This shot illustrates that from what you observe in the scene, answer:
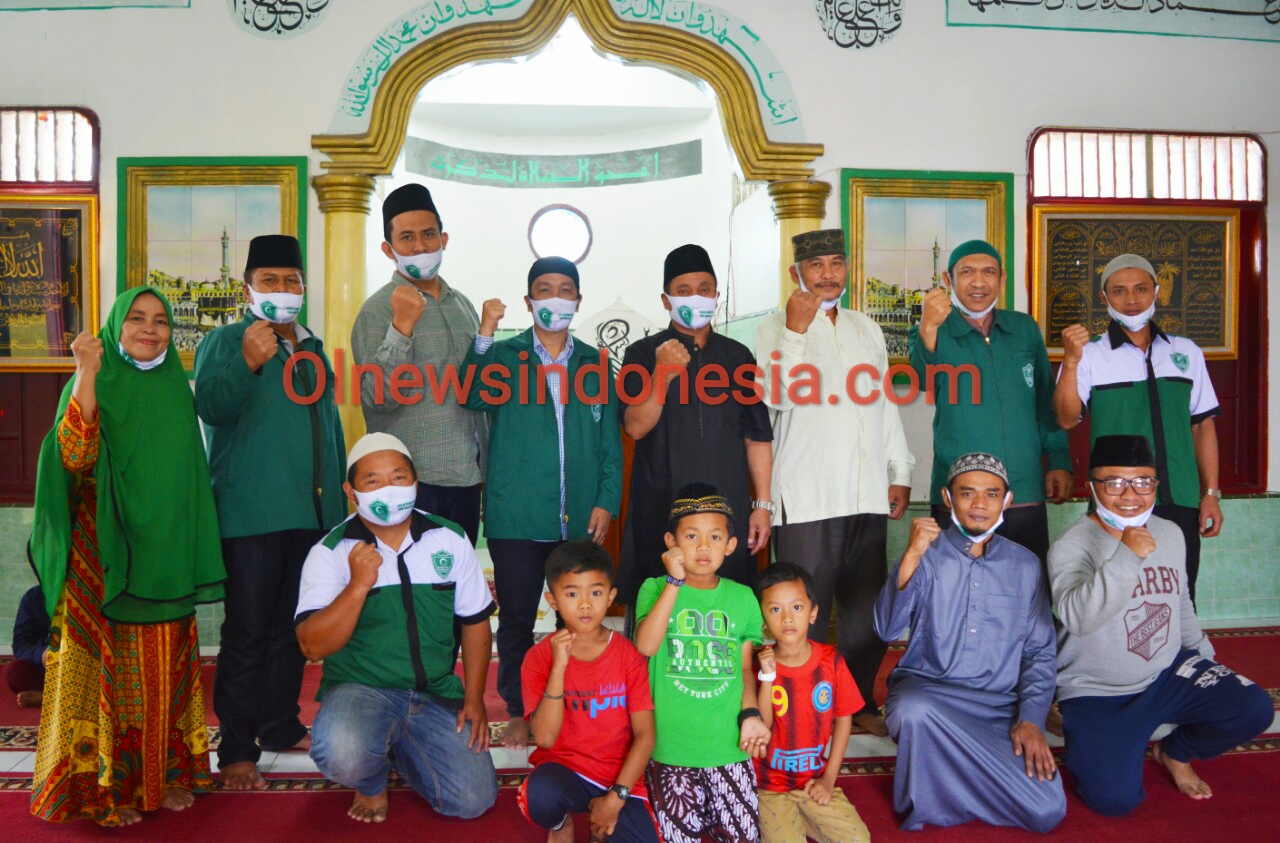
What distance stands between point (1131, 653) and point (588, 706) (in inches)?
61.7

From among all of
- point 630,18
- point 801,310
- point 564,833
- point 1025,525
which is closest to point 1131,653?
point 1025,525

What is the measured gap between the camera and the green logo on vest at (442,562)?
2807 millimetres

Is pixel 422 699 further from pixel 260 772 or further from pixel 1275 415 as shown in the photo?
pixel 1275 415

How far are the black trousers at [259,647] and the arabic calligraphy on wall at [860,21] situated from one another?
3334mm

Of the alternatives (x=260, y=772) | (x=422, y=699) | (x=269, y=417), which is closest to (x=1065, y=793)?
(x=422, y=699)

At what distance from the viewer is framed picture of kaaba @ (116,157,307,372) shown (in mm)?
4488

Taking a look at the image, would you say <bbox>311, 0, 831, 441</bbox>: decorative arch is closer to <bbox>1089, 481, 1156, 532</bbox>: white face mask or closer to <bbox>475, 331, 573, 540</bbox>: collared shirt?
<bbox>475, 331, 573, 540</bbox>: collared shirt

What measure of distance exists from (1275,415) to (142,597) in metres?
5.18

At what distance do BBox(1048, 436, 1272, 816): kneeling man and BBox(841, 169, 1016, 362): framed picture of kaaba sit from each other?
1.92m

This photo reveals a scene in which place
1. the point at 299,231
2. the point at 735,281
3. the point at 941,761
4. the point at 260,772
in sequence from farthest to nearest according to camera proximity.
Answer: the point at 735,281, the point at 299,231, the point at 260,772, the point at 941,761

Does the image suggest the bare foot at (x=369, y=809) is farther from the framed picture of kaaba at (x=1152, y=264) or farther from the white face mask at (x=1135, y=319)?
the framed picture of kaaba at (x=1152, y=264)

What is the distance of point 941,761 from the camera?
2.67 metres

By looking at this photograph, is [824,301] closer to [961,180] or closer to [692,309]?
[692,309]

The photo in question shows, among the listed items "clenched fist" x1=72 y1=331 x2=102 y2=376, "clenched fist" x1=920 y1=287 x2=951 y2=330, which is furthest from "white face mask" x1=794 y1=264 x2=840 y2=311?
"clenched fist" x1=72 y1=331 x2=102 y2=376
